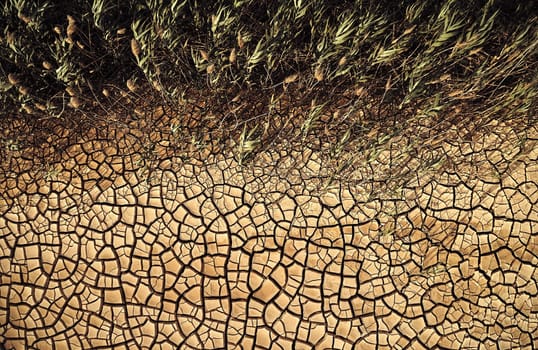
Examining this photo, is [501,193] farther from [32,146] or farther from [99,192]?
[32,146]

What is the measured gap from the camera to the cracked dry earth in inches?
101

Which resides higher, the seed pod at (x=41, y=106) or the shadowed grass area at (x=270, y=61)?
the shadowed grass area at (x=270, y=61)

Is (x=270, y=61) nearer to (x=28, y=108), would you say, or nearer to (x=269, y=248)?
(x=269, y=248)

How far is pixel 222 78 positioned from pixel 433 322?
6.26 feet

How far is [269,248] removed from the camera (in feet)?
8.85

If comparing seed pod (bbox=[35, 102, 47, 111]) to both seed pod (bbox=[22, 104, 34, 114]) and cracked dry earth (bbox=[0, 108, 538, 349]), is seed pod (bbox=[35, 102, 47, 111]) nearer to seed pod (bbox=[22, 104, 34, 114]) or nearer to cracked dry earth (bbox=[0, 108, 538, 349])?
seed pod (bbox=[22, 104, 34, 114])

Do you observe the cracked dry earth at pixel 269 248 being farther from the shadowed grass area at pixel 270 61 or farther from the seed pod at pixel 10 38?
the seed pod at pixel 10 38

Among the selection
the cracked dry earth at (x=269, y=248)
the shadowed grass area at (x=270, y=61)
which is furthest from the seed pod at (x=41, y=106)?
the cracked dry earth at (x=269, y=248)

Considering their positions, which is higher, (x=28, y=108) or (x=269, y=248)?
(x=28, y=108)

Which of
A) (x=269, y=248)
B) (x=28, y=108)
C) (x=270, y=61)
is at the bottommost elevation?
(x=269, y=248)

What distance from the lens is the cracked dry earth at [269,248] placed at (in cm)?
256

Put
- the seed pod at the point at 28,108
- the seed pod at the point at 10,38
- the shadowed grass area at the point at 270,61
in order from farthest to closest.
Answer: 1. the seed pod at the point at 28,108
2. the shadowed grass area at the point at 270,61
3. the seed pod at the point at 10,38

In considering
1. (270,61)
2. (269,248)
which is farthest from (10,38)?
(269,248)

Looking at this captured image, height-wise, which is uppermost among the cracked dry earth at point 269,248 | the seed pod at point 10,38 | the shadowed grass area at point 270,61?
the shadowed grass area at point 270,61
